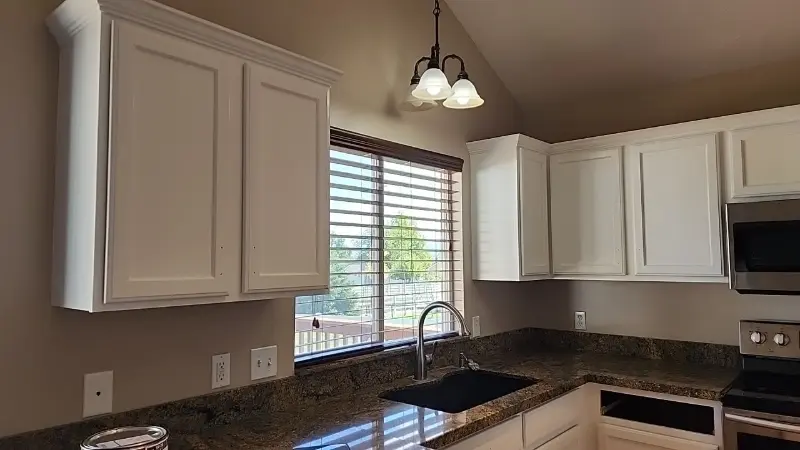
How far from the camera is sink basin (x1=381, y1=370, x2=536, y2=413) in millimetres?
2484

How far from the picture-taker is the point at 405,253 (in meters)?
2.76

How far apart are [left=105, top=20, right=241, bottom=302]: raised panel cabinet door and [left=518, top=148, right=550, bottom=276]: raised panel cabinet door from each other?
1.71 metres

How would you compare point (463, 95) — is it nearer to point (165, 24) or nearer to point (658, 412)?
point (165, 24)

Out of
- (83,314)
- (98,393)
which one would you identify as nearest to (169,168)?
(83,314)

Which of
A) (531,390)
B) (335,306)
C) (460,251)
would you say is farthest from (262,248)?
(460,251)

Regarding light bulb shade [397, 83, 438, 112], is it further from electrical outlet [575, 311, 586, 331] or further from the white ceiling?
electrical outlet [575, 311, 586, 331]

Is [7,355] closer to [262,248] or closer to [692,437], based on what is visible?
[262,248]

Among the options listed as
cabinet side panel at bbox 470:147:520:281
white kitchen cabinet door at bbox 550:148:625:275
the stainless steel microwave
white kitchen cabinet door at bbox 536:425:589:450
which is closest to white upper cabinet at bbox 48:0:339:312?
white kitchen cabinet door at bbox 536:425:589:450

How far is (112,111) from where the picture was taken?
144 cm

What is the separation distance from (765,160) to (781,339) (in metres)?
0.85

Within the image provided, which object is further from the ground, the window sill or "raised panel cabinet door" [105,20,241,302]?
"raised panel cabinet door" [105,20,241,302]

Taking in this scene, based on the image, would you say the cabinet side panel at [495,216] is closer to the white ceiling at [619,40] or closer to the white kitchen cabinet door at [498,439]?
the white ceiling at [619,40]

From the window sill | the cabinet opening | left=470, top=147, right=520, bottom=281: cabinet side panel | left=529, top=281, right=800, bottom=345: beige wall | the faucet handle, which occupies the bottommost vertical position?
the cabinet opening

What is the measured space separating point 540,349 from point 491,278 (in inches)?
27.9
